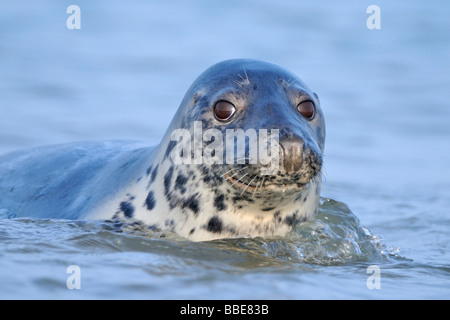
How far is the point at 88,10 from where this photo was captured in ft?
53.1

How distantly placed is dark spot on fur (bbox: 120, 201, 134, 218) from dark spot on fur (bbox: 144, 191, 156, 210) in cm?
11

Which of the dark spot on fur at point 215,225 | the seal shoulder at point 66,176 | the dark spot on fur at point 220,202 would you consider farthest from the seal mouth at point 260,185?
the seal shoulder at point 66,176

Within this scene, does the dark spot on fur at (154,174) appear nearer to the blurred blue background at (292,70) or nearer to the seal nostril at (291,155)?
the seal nostril at (291,155)

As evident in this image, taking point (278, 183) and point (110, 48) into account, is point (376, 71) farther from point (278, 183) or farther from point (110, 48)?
point (278, 183)

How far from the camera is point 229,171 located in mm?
4312

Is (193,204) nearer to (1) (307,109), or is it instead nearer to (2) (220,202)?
(2) (220,202)

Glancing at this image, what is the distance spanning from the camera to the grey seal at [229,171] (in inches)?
167

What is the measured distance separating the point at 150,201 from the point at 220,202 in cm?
51

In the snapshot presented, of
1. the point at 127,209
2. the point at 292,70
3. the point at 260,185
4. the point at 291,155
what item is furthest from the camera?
the point at 292,70

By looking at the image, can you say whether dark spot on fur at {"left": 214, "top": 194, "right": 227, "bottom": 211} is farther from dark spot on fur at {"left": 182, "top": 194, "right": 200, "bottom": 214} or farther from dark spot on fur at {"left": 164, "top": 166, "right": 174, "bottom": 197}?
dark spot on fur at {"left": 164, "top": 166, "right": 174, "bottom": 197}

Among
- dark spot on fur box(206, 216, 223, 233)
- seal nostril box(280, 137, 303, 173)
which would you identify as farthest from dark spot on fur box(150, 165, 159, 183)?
seal nostril box(280, 137, 303, 173)

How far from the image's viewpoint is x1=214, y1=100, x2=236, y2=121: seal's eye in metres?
4.56

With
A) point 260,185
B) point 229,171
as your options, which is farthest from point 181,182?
point 260,185
